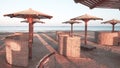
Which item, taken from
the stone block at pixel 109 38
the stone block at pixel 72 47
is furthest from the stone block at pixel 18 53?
the stone block at pixel 109 38

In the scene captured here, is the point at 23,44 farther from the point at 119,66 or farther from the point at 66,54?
the point at 119,66

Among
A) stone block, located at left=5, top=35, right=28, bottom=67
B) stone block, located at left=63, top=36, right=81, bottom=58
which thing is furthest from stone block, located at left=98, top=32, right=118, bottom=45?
stone block, located at left=5, top=35, right=28, bottom=67

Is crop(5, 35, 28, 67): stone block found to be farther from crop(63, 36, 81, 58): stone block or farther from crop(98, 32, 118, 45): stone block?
crop(98, 32, 118, 45): stone block

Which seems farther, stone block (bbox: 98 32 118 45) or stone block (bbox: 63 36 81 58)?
stone block (bbox: 98 32 118 45)

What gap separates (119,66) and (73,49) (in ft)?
9.98

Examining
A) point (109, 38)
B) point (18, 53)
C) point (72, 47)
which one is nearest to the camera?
point (18, 53)

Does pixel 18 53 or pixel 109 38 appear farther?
pixel 109 38

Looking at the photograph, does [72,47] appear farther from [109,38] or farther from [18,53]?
[109,38]

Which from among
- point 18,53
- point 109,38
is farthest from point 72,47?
point 109,38

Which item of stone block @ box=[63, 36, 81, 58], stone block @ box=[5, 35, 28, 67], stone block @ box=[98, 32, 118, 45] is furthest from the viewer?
stone block @ box=[98, 32, 118, 45]

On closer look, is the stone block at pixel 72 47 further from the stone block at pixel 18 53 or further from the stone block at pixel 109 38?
the stone block at pixel 109 38

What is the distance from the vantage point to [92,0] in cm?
489

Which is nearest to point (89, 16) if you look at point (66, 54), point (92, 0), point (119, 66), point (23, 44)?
point (66, 54)

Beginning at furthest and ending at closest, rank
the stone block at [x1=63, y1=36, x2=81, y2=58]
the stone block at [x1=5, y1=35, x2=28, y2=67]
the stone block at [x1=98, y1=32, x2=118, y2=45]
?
the stone block at [x1=98, y1=32, x2=118, y2=45] → the stone block at [x1=63, y1=36, x2=81, y2=58] → the stone block at [x1=5, y1=35, x2=28, y2=67]
